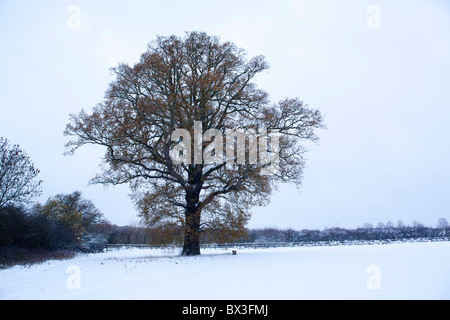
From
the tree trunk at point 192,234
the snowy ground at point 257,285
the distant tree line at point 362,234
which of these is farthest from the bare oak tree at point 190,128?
the distant tree line at point 362,234

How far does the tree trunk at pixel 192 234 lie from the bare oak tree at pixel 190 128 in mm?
58

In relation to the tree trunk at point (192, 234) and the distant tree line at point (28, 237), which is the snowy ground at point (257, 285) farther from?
the tree trunk at point (192, 234)

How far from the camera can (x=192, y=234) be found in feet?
55.7

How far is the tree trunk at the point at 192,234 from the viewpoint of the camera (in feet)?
53.9

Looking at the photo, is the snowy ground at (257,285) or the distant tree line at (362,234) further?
the distant tree line at (362,234)

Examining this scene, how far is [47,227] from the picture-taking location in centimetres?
1905

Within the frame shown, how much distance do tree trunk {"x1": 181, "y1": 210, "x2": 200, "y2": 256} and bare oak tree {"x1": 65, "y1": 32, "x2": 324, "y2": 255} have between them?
0.06 meters

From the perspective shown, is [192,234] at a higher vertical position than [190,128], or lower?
lower

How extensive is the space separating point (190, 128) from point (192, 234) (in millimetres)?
6166

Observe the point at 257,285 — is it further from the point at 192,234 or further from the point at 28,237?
the point at 28,237

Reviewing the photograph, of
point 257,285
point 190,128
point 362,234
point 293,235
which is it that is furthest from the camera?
point 293,235

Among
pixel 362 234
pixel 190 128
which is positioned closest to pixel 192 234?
pixel 190 128

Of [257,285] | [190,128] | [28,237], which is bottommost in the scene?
[257,285]
